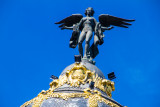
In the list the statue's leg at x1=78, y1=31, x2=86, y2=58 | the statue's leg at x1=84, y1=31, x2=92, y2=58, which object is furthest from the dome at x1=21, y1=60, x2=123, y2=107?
the statue's leg at x1=78, y1=31, x2=86, y2=58

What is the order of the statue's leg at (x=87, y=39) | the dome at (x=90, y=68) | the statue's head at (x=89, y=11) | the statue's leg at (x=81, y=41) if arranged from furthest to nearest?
the statue's head at (x=89, y=11) < the statue's leg at (x=81, y=41) < the statue's leg at (x=87, y=39) < the dome at (x=90, y=68)

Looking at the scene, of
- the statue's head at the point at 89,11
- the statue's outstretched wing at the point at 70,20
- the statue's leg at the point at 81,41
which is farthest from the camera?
the statue's outstretched wing at the point at 70,20

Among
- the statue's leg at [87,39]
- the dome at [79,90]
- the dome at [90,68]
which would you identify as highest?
the statue's leg at [87,39]

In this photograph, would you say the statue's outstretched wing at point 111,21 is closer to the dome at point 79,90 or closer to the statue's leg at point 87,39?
the statue's leg at point 87,39

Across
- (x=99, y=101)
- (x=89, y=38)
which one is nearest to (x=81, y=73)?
(x=99, y=101)

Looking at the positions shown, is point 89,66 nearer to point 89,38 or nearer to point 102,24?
point 89,38

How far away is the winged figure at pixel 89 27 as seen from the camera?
1939 centimetres

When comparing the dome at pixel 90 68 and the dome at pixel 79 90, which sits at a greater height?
the dome at pixel 90 68

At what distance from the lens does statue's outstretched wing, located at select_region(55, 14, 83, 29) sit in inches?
830

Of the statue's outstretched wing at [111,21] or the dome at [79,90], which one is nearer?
the dome at [79,90]

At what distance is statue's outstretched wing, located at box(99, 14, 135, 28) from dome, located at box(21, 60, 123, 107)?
14.1 feet

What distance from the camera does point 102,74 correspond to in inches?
671

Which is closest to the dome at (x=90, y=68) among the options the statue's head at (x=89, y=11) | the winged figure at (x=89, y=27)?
the winged figure at (x=89, y=27)

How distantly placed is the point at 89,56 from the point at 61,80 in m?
3.11
